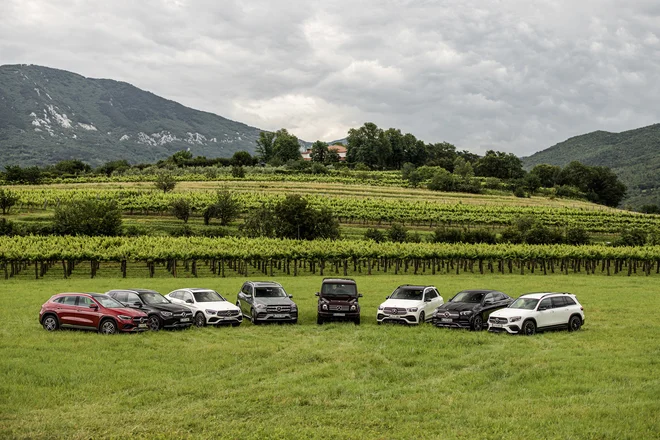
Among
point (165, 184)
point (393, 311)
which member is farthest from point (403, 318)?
point (165, 184)

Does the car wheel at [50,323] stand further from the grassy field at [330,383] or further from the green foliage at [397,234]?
the green foliage at [397,234]

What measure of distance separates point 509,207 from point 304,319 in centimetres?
8052

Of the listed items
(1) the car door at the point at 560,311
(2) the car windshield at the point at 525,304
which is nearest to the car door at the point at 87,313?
(2) the car windshield at the point at 525,304

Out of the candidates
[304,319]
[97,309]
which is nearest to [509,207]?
[304,319]

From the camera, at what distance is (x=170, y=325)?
23.0 metres

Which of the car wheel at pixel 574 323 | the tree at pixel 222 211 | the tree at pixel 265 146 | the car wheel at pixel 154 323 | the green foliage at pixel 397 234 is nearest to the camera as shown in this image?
the car wheel at pixel 154 323

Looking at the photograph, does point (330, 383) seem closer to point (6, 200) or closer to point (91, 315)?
point (91, 315)

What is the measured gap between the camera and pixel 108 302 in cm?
2252

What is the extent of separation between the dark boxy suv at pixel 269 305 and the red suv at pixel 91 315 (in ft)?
14.9

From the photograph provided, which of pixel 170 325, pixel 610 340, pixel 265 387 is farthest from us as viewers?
pixel 170 325

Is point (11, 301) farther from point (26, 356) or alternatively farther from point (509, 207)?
point (509, 207)

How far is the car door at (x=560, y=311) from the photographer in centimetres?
2332

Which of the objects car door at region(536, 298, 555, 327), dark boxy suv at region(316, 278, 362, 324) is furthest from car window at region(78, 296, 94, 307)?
car door at region(536, 298, 555, 327)

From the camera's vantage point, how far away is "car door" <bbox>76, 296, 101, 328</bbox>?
72.1ft
